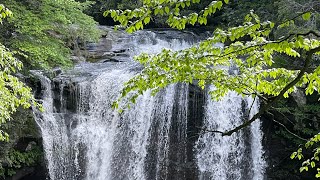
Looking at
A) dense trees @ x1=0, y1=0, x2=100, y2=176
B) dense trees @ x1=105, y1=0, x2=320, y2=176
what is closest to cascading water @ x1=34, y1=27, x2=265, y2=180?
dense trees @ x1=0, y1=0, x2=100, y2=176

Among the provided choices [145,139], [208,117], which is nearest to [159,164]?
[145,139]

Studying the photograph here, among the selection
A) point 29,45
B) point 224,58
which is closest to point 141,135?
point 29,45

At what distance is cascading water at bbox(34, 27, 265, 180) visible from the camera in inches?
472

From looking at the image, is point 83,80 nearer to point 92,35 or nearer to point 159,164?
point 92,35

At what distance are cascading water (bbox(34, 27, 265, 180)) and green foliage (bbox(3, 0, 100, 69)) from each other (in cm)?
174

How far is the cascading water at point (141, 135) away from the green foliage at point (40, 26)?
1736 millimetres

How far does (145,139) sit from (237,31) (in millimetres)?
9410

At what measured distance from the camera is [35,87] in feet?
40.0

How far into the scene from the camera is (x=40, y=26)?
33.7 ft

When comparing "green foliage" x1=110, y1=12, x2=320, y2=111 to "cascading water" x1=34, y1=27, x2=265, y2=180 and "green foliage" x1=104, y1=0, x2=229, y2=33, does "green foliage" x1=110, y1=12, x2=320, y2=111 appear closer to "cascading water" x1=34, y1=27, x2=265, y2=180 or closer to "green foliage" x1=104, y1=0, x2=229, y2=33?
"green foliage" x1=104, y1=0, x2=229, y2=33

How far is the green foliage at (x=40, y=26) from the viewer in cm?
1009

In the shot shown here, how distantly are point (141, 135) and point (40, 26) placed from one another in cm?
469

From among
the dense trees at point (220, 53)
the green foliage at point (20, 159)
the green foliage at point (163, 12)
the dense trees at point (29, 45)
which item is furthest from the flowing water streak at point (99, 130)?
the green foliage at point (163, 12)

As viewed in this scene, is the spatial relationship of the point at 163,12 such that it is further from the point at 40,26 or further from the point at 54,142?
the point at 54,142
